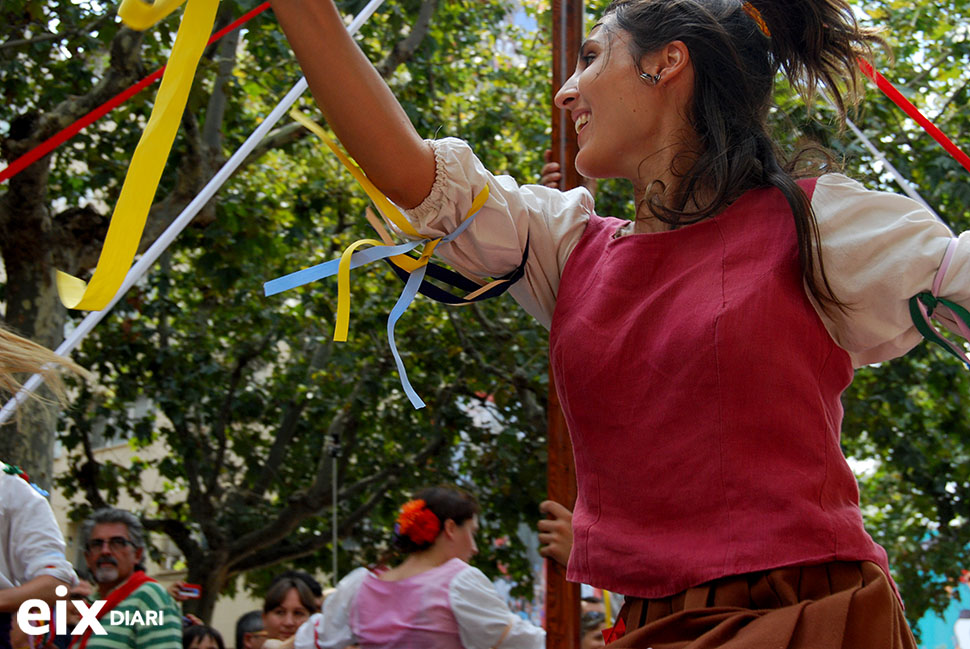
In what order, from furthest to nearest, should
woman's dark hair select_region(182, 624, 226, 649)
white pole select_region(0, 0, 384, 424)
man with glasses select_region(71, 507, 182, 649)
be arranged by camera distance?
woman's dark hair select_region(182, 624, 226, 649) → white pole select_region(0, 0, 384, 424) → man with glasses select_region(71, 507, 182, 649)

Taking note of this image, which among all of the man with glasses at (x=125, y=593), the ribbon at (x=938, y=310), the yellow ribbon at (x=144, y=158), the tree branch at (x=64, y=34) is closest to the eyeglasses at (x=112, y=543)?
the man with glasses at (x=125, y=593)

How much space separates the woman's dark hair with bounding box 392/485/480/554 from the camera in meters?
4.39

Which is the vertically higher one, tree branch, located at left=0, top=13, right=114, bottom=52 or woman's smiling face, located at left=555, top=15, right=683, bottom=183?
tree branch, located at left=0, top=13, right=114, bottom=52

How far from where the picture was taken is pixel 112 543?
13.7ft

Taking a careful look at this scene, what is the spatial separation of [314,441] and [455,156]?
9.74m

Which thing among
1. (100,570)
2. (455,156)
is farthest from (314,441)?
(455,156)

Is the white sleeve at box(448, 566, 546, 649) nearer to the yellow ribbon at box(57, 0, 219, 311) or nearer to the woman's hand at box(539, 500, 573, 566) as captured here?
the woman's hand at box(539, 500, 573, 566)

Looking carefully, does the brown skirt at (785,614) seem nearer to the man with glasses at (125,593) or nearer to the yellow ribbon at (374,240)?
the yellow ribbon at (374,240)

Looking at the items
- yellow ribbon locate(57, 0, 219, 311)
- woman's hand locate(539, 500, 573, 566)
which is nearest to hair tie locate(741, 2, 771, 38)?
yellow ribbon locate(57, 0, 219, 311)

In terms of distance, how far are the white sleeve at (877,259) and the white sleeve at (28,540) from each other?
9.25ft

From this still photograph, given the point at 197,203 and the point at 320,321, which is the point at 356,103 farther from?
the point at 320,321

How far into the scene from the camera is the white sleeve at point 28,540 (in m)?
3.56

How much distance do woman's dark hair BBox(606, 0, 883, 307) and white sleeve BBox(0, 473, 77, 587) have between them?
8.63 feet

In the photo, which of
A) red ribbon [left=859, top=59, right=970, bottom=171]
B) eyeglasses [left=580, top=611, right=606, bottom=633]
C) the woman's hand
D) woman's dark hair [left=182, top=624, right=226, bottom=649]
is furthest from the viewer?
eyeglasses [left=580, top=611, right=606, bottom=633]
